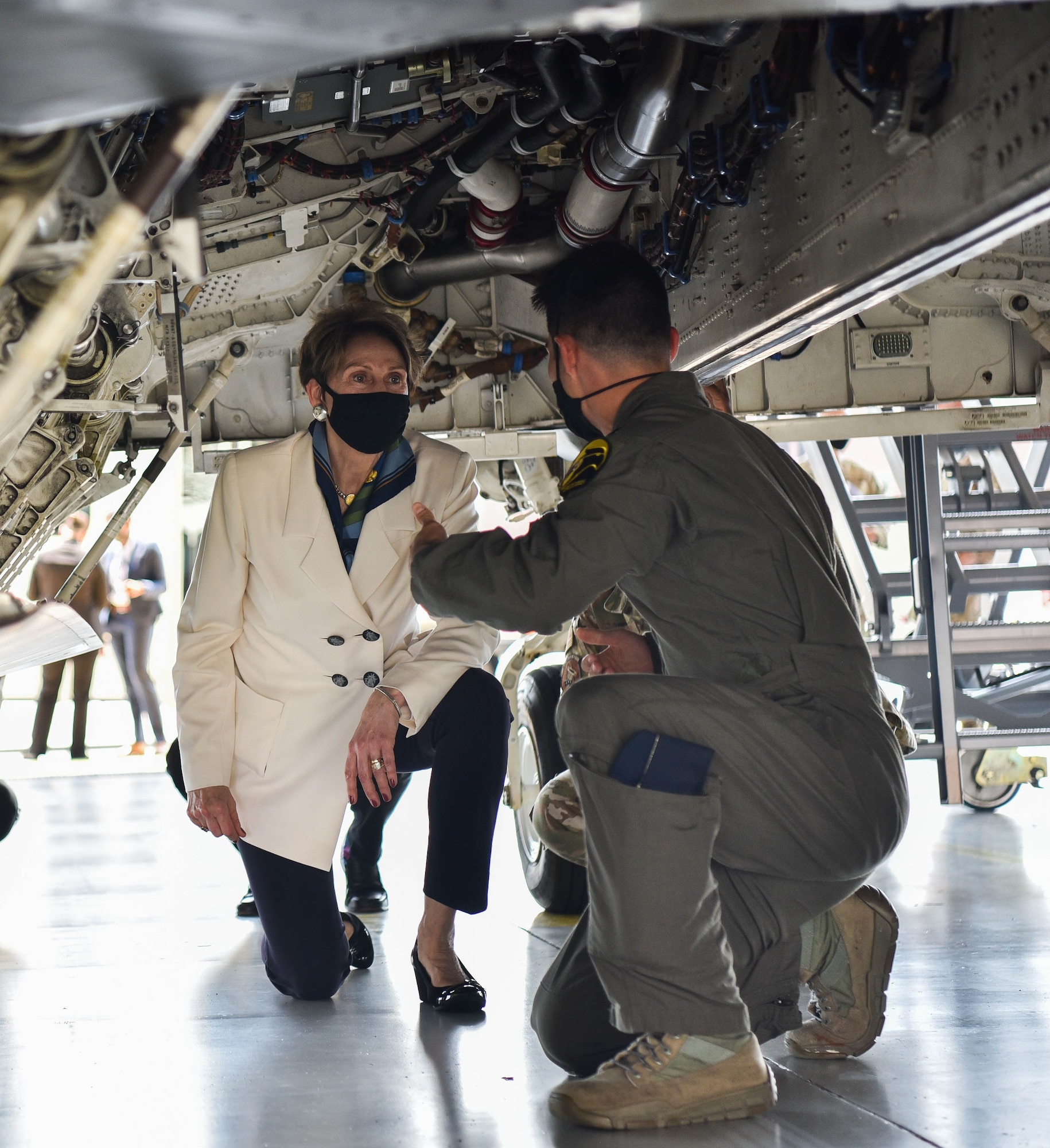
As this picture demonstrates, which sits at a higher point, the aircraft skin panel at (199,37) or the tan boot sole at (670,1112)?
the aircraft skin panel at (199,37)

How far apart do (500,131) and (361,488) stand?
1340 millimetres

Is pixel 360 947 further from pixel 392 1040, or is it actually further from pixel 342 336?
pixel 342 336

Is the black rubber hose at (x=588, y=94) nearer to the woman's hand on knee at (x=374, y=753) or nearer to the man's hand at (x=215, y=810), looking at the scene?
the woman's hand on knee at (x=374, y=753)

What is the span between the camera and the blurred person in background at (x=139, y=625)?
9883mm

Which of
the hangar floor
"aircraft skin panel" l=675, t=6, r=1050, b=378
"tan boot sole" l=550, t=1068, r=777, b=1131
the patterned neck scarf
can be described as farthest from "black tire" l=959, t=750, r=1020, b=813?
"tan boot sole" l=550, t=1068, r=777, b=1131

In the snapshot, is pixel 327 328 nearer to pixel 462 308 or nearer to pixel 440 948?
pixel 440 948

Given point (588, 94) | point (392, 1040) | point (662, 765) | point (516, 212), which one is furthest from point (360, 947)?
point (516, 212)

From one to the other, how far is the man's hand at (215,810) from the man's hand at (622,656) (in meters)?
0.86

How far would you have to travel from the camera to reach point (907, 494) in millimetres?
5320

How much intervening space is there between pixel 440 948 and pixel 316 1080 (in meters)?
0.54

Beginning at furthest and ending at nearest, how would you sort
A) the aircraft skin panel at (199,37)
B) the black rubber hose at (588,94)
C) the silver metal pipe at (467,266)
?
the silver metal pipe at (467,266)
the black rubber hose at (588,94)
the aircraft skin panel at (199,37)

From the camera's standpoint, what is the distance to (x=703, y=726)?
1.92 meters

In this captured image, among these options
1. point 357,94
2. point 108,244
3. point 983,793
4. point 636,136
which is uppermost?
point 357,94

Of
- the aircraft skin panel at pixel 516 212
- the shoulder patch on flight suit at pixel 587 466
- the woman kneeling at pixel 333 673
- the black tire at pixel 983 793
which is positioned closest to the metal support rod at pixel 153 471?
the aircraft skin panel at pixel 516 212
